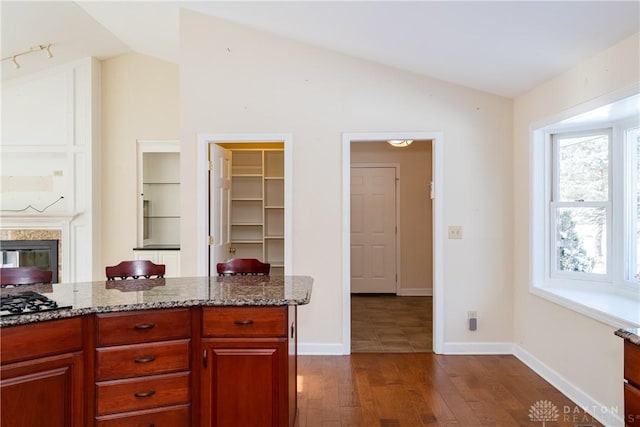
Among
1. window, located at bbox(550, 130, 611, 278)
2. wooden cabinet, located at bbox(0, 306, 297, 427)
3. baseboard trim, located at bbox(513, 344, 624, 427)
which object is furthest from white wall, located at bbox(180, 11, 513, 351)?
wooden cabinet, located at bbox(0, 306, 297, 427)

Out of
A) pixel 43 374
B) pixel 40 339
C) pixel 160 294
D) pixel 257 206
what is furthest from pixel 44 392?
pixel 257 206

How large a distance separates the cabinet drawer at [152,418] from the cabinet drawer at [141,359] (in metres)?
0.19

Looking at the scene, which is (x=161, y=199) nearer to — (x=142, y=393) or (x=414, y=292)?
(x=142, y=393)

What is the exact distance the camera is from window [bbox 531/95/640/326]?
9.00 feet

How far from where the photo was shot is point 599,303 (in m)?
2.65

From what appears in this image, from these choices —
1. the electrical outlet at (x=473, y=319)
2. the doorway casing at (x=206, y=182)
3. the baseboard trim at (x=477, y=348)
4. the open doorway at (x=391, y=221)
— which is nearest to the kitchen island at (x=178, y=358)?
the doorway casing at (x=206, y=182)

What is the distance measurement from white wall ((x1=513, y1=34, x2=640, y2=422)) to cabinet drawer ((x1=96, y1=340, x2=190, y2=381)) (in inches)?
98.8

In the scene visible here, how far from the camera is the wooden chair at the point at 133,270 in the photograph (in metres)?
2.62

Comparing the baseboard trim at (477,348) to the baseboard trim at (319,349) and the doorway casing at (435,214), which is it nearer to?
the doorway casing at (435,214)

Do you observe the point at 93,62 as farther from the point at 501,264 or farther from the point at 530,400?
the point at 530,400

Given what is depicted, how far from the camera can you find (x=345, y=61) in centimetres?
371

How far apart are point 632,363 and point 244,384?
171 cm

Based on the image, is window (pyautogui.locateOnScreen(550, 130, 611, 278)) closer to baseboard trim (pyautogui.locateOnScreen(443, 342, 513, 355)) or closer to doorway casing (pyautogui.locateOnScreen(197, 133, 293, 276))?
baseboard trim (pyautogui.locateOnScreen(443, 342, 513, 355))

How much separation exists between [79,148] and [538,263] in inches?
200
